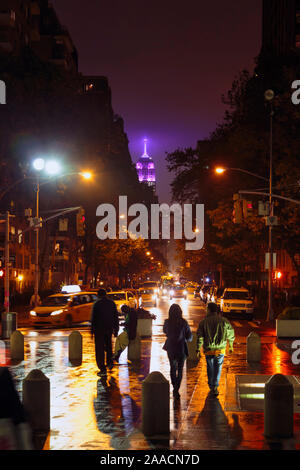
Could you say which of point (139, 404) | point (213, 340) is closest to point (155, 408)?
point (139, 404)

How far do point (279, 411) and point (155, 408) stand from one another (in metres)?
1.69

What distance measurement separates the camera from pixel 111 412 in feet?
39.3

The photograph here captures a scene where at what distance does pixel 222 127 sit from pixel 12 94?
20307mm

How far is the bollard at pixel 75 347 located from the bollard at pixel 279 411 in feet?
35.1

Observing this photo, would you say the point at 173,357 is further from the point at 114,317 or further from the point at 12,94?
the point at 12,94

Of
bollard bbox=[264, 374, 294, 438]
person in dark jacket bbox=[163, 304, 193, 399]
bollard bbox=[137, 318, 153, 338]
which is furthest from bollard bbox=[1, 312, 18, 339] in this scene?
bollard bbox=[264, 374, 294, 438]

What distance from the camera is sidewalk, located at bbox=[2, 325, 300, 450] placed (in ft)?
31.7

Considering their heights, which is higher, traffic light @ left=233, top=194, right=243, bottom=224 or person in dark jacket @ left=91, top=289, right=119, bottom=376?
traffic light @ left=233, top=194, right=243, bottom=224

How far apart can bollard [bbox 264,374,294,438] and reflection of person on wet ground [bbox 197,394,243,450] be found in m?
0.46

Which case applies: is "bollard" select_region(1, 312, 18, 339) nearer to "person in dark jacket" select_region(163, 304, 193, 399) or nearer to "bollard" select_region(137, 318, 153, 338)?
"bollard" select_region(137, 318, 153, 338)

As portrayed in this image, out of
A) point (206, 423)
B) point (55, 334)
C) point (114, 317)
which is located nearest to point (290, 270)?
point (55, 334)

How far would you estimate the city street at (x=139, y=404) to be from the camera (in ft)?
31.8

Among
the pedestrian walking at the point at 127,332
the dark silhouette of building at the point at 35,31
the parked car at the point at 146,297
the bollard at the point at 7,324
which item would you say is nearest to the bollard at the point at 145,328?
the bollard at the point at 7,324

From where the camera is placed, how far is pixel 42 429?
10477 millimetres
